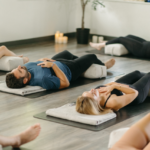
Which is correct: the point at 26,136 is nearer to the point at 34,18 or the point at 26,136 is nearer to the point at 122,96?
the point at 122,96

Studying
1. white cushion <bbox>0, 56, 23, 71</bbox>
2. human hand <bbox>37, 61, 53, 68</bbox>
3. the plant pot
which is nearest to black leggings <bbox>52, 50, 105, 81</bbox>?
human hand <bbox>37, 61, 53, 68</bbox>

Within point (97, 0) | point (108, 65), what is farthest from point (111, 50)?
point (97, 0)

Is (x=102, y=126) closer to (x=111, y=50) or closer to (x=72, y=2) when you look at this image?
(x=111, y=50)

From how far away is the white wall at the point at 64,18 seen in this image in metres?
5.92

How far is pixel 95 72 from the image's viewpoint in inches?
152

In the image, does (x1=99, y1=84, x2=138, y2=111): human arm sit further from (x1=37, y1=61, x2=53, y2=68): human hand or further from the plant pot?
the plant pot

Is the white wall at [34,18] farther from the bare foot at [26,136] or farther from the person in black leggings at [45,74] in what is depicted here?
the bare foot at [26,136]

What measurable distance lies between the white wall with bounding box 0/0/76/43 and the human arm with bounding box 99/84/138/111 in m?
3.57

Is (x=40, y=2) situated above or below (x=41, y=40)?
above

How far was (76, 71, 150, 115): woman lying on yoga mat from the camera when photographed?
7.99 ft

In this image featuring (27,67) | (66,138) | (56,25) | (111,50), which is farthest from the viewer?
(56,25)

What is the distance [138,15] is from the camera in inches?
250

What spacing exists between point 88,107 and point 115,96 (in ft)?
1.03

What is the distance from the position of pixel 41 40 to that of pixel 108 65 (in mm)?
2795
